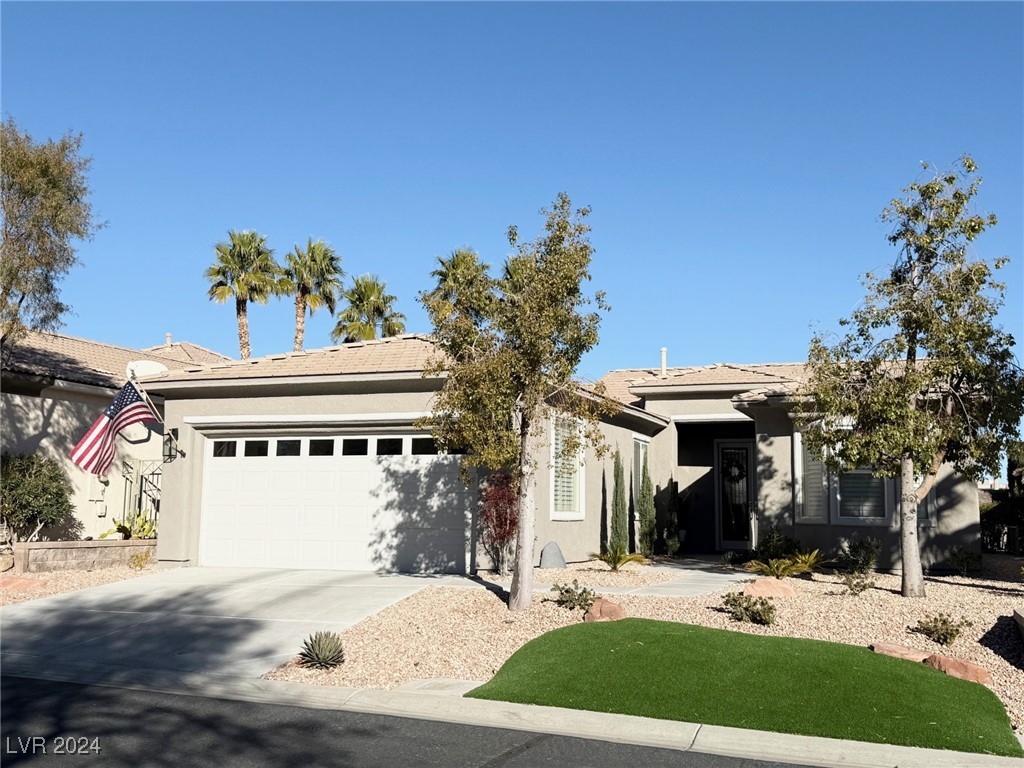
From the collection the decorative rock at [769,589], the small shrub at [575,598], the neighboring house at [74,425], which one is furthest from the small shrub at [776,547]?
the neighboring house at [74,425]

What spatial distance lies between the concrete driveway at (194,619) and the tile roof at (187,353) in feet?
40.1

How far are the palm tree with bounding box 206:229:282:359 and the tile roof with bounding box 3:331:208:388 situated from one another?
3.54m

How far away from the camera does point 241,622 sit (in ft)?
41.5

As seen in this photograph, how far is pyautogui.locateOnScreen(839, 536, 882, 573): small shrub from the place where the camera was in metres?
16.0

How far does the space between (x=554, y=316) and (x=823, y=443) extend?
4.88 metres

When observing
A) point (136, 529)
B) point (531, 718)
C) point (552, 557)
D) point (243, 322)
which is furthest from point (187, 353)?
point (531, 718)

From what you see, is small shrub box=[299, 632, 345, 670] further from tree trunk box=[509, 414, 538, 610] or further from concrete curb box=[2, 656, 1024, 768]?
tree trunk box=[509, 414, 538, 610]

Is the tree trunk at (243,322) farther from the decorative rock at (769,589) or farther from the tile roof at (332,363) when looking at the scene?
the decorative rock at (769,589)

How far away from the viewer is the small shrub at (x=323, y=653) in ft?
33.6

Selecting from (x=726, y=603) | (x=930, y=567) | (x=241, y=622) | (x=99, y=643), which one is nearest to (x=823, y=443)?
(x=726, y=603)

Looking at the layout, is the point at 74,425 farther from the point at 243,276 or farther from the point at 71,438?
the point at 243,276

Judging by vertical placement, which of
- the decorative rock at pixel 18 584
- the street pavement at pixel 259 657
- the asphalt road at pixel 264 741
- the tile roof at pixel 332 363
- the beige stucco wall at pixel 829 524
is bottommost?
the asphalt road at pixel 264 741

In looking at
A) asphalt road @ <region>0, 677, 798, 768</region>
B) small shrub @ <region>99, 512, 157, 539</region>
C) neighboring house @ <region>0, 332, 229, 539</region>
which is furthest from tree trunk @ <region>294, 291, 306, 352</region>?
asphalt road @ <region>0, 677, 798, 768</region>

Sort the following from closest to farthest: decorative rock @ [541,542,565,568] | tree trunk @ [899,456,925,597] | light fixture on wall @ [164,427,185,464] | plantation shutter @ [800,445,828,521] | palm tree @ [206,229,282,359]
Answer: tree trunk @ [899,456,925,597], decorative rock @ [541,542,565,568], plantation shutter @ [800,445,828,521], light fixture on wall @ [164,427,185,464], palm tree @ [206,229,282,359]
